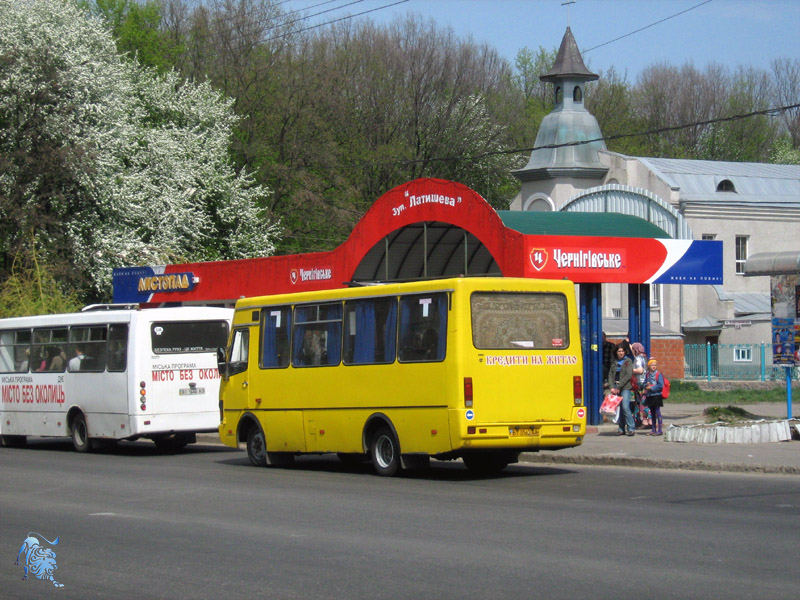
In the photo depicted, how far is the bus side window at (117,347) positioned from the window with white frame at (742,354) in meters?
27.2

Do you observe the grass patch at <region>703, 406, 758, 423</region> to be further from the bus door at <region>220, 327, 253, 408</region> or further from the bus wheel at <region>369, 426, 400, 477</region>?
the bus door at <region>220, 327, 253, 408</region>

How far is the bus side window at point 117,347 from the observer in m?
22.5

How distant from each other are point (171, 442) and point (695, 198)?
35.2 meters

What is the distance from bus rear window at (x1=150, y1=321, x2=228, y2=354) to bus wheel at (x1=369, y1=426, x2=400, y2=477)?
682cm

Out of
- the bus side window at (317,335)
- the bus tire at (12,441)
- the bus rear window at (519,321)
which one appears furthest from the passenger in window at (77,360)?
the bus rear window at (519,321)

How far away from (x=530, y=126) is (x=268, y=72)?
63.8 feet

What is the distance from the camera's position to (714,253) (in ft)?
79.7

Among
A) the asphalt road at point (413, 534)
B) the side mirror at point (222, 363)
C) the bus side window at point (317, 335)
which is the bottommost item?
the asphalt road at point (413, 534)

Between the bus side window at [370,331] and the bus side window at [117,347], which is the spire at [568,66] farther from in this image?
the bus side window at [370,331]

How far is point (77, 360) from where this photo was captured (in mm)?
23781

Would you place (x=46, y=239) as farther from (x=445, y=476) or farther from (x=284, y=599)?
(x=284, y=599)

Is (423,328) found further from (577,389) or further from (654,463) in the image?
(654,463)

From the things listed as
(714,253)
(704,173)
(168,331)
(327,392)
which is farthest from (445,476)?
(704,173)

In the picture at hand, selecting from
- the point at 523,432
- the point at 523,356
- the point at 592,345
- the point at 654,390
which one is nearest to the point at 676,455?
the point at 523,432
